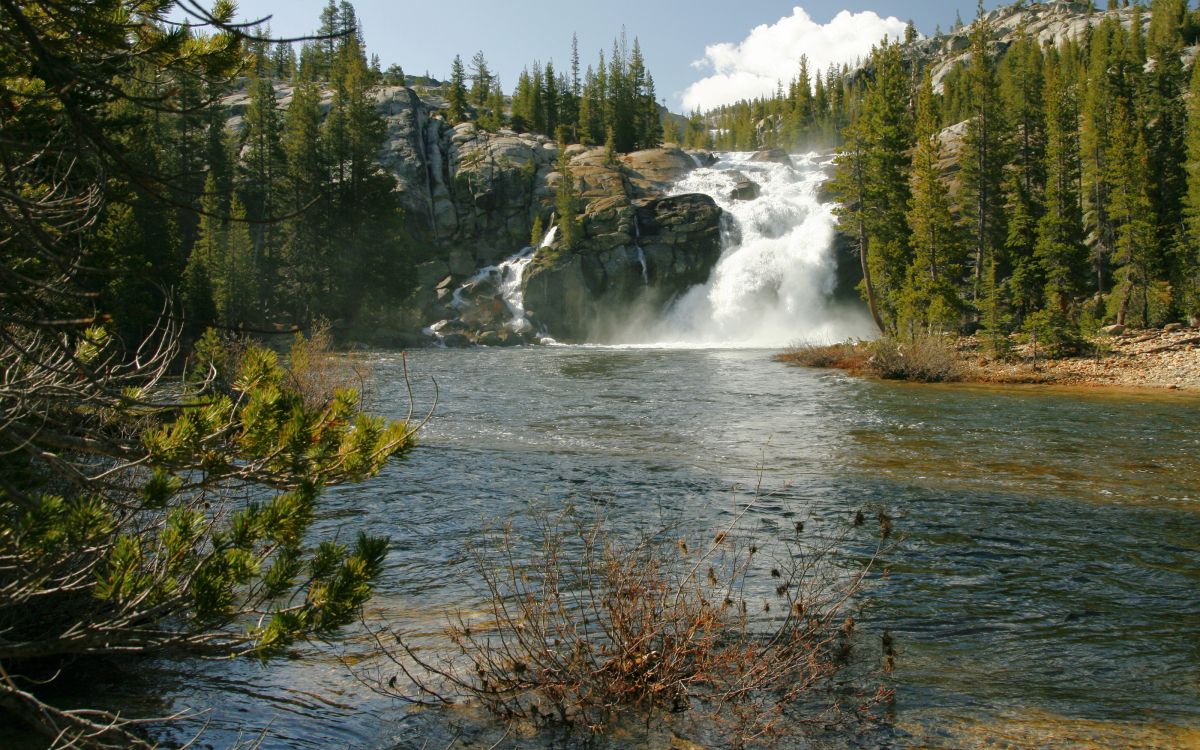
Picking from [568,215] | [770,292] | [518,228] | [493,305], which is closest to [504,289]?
[493,305]

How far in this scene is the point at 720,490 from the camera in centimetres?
1250

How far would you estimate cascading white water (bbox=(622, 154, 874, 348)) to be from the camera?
51.1 meters

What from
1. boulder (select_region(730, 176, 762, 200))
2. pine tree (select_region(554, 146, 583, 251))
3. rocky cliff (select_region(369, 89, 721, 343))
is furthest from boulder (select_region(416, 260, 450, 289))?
boulder (select_region(730, 176, 762, 200))

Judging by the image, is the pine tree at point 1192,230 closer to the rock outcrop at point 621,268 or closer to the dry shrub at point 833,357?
the dry shrub at point 833,357

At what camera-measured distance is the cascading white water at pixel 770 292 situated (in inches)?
2010

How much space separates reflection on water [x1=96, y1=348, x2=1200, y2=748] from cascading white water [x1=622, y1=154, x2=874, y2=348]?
85.3 feet

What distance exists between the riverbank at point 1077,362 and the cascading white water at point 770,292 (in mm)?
12941

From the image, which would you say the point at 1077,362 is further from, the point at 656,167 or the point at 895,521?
the point at 656,167

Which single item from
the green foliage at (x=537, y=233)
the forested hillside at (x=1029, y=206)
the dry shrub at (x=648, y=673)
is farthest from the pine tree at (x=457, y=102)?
the dry shrub at (x=648, y=673)

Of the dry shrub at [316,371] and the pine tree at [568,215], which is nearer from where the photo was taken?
the dry shrub at [316,371]

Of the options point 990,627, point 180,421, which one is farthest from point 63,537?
point 990,627

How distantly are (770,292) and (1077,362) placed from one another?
2268 cm

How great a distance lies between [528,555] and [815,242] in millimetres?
47993

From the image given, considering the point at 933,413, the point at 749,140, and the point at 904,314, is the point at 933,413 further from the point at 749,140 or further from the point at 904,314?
the point at 749,140
